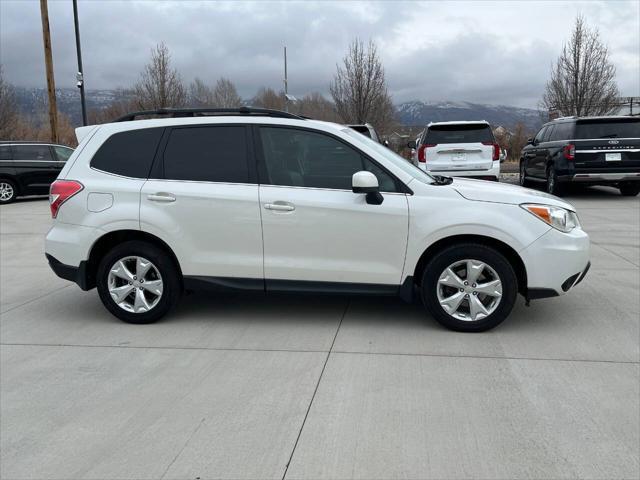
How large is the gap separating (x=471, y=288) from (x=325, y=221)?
1.28 meters

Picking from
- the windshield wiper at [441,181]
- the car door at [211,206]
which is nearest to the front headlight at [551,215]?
the windshield wiper at [441,181]

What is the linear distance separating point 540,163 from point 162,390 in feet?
43.1

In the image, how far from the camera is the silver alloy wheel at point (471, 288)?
15.8ft

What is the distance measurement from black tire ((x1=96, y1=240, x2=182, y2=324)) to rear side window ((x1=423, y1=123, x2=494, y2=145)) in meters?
9.14

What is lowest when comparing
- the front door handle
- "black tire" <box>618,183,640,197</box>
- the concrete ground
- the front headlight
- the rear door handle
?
the concrete ground

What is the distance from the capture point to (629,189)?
1481 cm

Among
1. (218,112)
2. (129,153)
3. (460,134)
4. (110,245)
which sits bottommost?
(110,245)

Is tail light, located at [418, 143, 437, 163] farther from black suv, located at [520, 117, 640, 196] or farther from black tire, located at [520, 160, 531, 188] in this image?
black tire, located at [520, 160, 531, 188]

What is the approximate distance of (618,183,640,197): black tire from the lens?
14656mm

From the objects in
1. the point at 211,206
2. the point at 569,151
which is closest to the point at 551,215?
the point at 211,206

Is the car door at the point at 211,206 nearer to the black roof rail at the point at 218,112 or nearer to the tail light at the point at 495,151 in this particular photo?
the black roof rail at the point at 218,112

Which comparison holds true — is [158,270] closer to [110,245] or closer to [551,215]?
[110,245]

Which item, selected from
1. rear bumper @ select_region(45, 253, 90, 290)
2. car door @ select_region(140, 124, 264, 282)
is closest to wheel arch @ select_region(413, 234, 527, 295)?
car door @ select_region(140, 124, 264, 282)

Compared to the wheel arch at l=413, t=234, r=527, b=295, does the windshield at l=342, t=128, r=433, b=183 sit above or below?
above
